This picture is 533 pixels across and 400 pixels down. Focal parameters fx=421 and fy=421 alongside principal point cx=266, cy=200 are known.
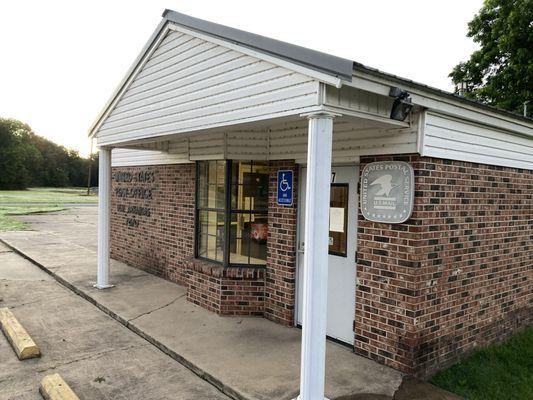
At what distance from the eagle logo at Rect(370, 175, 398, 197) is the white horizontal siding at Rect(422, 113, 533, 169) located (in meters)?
0.48

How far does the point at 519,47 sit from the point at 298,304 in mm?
14399

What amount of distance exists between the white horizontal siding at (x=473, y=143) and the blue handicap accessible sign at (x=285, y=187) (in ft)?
6.57

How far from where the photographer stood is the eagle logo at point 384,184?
182 inches

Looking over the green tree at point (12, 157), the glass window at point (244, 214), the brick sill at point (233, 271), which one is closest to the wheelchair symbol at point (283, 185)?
the glass window at point (244, 214)

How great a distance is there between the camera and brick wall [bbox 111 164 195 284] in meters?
8.08

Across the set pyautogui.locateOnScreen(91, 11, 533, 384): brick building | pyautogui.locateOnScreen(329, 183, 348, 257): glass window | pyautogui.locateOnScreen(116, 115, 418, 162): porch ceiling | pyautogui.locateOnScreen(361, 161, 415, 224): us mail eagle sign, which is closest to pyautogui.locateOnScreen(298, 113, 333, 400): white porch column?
pyautogui.locateOnScreen(91, 11, 533, 384): brick building

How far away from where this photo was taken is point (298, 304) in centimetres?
586

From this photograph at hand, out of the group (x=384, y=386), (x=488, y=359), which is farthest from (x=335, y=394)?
(x=488, y=359)

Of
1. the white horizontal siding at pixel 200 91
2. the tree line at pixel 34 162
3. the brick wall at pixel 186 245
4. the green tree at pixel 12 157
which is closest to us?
the white horizontal siding at pixel 200 91

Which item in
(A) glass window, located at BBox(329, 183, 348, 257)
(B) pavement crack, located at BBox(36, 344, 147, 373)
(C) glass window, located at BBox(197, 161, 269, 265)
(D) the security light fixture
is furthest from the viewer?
(C) glass window, located at BBox(197, 161, 269, 265)

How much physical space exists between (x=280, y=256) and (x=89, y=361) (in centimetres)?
273

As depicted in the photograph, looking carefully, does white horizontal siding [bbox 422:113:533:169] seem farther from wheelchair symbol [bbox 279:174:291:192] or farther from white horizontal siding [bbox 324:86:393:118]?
wheelchair symbol [bbox 279:174:291:192]

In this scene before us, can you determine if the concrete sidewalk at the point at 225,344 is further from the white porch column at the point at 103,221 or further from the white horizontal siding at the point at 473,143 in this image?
the white horizontal siding at the point at 473,143

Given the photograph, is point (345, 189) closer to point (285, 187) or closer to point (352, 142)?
point (352, 142)
